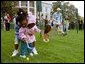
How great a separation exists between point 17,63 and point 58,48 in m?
4.98

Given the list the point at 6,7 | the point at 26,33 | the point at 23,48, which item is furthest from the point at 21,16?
the point at 6,7

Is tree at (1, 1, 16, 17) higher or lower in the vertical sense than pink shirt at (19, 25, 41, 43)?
higher

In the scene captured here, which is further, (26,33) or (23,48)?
(26,33)

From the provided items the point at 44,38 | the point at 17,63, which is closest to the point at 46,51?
the point at 17,63

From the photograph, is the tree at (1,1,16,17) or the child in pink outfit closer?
the child in pink outfit

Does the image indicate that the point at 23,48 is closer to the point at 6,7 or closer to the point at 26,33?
the point at 26,33

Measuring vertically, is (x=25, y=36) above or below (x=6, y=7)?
below

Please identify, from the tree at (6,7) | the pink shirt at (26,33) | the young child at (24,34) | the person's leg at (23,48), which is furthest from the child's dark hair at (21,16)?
the tree at (6,7)

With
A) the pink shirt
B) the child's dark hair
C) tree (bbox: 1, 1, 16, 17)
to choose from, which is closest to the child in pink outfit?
the pink shirt

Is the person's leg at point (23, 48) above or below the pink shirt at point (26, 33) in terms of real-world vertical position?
below

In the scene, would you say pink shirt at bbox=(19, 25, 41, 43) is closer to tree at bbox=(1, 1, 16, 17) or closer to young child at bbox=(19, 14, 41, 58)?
young child at bbox=(19, 14, 41, 58)

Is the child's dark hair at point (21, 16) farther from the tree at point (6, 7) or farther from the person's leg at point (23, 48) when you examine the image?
the tree at point (6, 7)

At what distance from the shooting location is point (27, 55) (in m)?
→ 14.1

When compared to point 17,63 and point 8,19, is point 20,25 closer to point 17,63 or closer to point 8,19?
point 17,63
